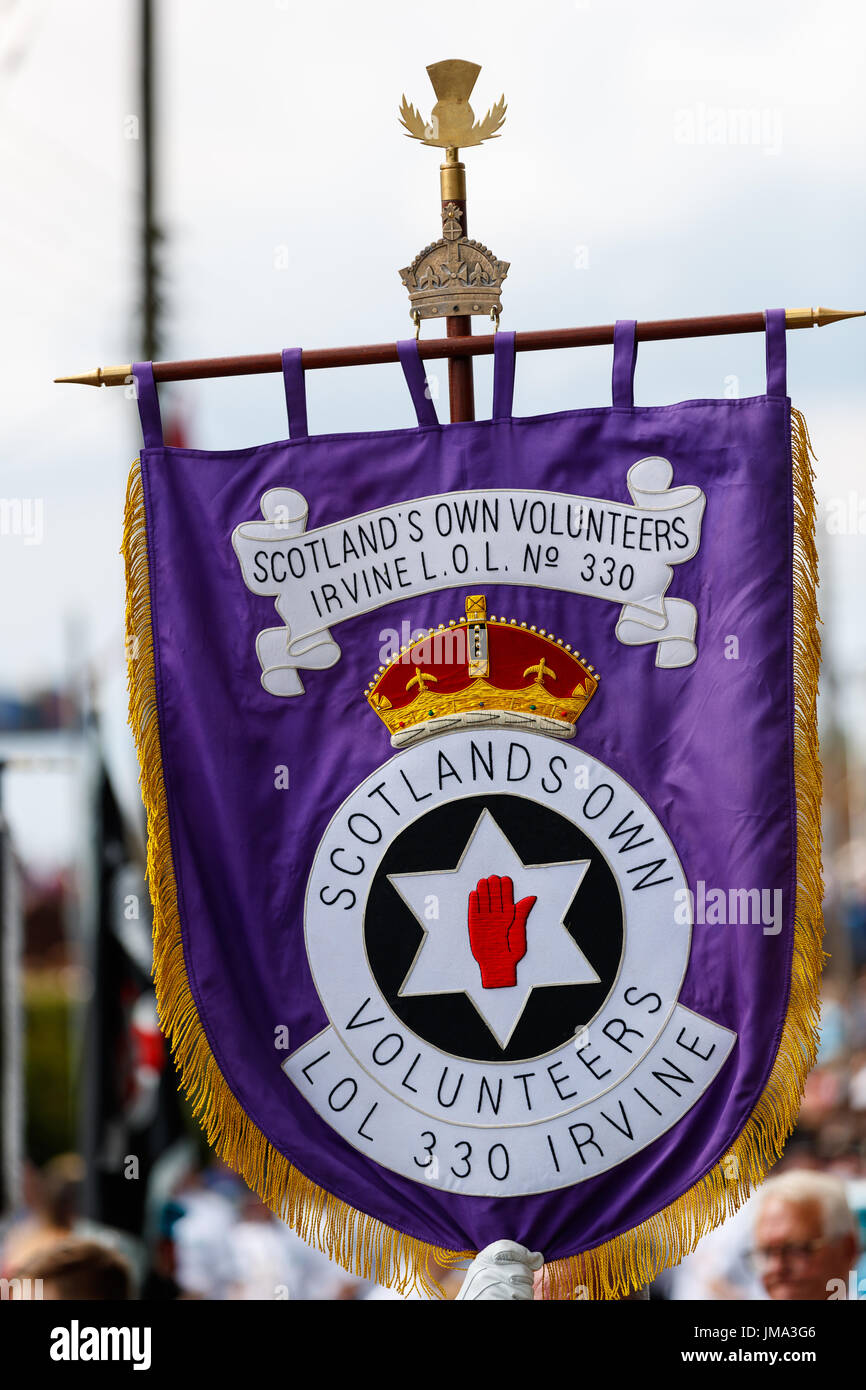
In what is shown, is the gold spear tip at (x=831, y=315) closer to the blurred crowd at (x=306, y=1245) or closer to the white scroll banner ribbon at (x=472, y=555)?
the white scroll banner ribbon at (x=472, y=555)

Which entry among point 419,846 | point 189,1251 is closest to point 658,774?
point 419,846

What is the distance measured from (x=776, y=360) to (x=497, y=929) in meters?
1.38

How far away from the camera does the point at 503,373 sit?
11.1 feet

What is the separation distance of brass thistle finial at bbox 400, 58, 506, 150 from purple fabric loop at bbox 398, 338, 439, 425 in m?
0.50

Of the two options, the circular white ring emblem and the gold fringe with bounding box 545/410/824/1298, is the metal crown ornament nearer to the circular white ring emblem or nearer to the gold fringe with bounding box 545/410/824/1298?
the gold fringe with bounding box 545/410/824/1298

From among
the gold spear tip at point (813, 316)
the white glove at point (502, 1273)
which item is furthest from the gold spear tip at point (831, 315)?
the white glove at point (502, 1273)

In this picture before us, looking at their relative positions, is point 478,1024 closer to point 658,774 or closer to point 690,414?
point 658,774

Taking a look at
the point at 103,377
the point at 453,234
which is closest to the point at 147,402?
the point at 103,377

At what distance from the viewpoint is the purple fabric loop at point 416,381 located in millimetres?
3428

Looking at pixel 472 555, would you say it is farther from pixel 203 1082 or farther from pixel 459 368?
pixel 203 1082

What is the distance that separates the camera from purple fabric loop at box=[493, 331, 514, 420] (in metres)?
3.38

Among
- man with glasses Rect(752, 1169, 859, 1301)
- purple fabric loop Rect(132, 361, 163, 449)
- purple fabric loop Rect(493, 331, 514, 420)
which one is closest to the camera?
purple fabric loop Rect(493, 331, 514, 420)

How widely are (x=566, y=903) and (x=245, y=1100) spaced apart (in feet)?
2.74

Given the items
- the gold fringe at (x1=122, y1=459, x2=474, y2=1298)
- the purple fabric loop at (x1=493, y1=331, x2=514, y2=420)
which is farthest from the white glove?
the purple fabric loop at (x1=493, y1=331, x2=514, y2=420)
